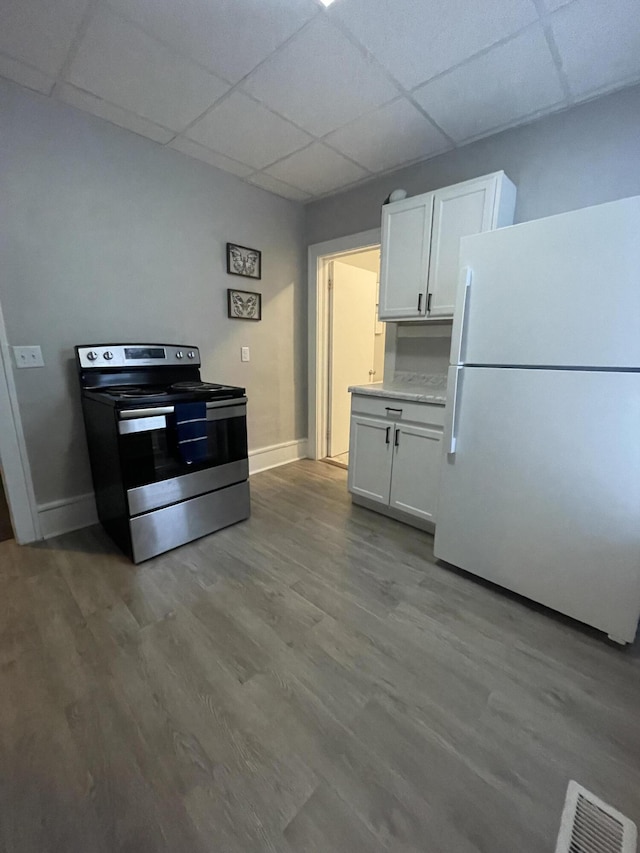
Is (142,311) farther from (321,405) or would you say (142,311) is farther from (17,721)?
(17,721)

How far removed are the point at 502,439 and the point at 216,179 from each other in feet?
8.85

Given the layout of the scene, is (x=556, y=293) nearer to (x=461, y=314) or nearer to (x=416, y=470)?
(x=461, y=314)

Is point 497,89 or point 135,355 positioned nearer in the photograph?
point 497,89

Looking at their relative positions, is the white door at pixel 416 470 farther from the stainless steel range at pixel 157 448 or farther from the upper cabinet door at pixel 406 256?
the stainless steel range at pixel 157 448

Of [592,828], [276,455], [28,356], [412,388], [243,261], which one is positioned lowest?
[592,828]

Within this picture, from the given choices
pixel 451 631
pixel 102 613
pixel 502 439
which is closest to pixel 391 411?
pixel 502 439

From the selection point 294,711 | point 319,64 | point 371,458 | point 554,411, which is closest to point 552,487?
point 554,411

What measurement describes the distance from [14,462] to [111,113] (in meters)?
2.06

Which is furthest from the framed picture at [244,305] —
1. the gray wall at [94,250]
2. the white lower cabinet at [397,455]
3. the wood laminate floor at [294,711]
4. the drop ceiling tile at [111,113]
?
the wood laminate floor at [294,711]

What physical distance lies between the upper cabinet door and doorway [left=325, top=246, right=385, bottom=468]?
0.96 meters

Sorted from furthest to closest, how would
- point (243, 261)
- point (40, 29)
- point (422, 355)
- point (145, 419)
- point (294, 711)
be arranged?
1. point (243, 261)
2. point (422, 355)
3. point (145, 419)
4. point (40, 29)
5. point (294, 711)

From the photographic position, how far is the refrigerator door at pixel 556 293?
1257mm

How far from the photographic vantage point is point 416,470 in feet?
7.29

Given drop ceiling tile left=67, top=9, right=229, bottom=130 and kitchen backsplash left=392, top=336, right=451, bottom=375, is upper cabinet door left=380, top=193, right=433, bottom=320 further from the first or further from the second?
drop ceiling tile left=67, top=9, right=229, bottom=130
